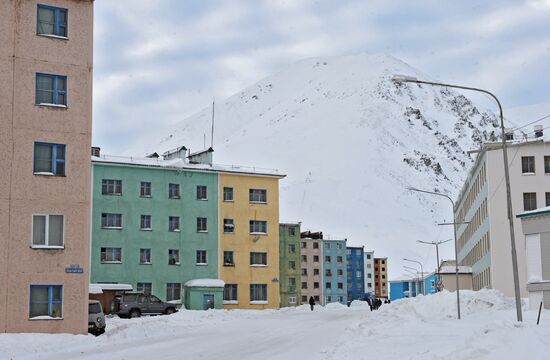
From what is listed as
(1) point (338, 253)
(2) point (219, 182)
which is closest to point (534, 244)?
(2) point (219, 182)

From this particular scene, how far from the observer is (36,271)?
3450 centimetres

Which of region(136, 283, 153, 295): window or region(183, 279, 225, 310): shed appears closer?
region(136, 283, 153, 295): window

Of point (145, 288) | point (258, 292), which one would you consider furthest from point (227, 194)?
point (145, 288)

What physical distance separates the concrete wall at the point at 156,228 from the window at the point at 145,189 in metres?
0.30

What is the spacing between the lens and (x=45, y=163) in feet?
117

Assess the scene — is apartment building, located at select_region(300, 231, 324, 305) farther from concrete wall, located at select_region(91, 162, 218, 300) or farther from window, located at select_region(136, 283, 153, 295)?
window, located at select_region(136, 283, 153, 295)

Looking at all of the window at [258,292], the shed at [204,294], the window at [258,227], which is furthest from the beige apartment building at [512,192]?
the shed at [204,294]

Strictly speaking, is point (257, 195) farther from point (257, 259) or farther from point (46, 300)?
point (46, 300)

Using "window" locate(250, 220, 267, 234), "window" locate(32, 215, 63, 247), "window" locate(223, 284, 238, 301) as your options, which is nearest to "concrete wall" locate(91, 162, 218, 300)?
"window" locate(223, 284, 238, 301)

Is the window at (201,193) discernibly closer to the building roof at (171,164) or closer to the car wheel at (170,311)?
the building roof at (171,164)

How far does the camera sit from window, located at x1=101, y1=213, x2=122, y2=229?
71375mm

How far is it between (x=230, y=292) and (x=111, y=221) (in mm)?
12983

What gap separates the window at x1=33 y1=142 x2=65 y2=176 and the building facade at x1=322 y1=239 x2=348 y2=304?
150889mm

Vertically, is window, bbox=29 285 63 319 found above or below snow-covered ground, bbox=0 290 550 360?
above
